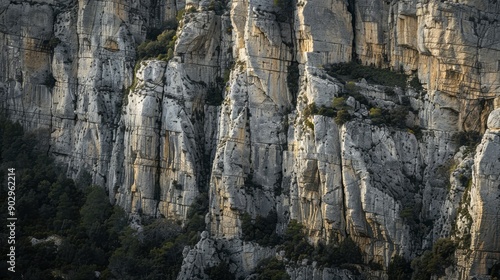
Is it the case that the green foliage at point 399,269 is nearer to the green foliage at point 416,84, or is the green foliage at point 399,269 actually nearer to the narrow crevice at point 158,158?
the green foliage at point 416,84

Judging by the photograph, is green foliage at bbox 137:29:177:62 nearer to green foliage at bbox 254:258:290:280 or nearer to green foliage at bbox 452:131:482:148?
green foliage at bbox 254:258:290:280

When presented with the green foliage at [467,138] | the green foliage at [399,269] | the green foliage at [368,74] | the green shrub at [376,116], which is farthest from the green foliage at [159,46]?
the green foliage at [399,269]

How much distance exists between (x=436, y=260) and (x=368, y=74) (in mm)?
15745

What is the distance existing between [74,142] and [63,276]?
15792 millimetres

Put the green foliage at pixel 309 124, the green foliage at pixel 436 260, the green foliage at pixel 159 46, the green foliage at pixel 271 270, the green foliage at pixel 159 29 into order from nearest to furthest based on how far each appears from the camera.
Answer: the green foliage at pixel 436 260
the green foliage at pixel 271 270
the green foliage at pixel 309 124
the green foliage at pixel 159 46
the green foliage at pixel 159 29

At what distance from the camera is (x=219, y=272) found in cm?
9500

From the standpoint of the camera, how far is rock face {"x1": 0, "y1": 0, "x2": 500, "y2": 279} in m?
91.6

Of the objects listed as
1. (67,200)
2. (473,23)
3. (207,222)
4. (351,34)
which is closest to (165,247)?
(207,222)

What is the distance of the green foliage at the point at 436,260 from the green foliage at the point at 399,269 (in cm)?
110

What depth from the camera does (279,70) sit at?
9938cm

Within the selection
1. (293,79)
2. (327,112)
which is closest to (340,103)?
(327,112)

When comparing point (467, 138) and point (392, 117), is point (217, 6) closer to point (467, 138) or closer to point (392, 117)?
point (392, 117)

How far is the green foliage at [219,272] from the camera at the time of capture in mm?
94938

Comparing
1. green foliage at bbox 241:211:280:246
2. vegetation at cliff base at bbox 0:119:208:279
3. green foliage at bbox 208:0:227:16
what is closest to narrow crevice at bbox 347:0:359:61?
green foliage at bbox 208:0:227:16
